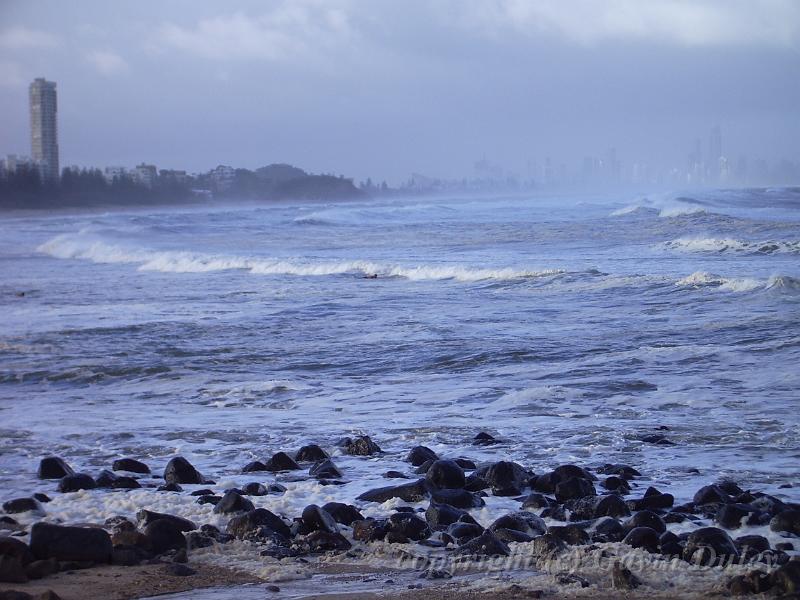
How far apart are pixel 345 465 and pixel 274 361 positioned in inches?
183

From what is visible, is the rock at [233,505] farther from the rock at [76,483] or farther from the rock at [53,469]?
the rock at [53,469]

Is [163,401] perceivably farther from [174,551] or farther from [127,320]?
[127,320]

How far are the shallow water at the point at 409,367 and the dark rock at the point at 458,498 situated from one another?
130mm

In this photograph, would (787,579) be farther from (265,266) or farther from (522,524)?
(265,266)

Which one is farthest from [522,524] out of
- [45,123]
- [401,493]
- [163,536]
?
[45,123]

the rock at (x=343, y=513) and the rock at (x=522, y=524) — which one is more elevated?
the rock at (x=522, y=524)

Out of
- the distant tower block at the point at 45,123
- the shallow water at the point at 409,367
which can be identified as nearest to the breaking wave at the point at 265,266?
the shallow water at the point at 409,367

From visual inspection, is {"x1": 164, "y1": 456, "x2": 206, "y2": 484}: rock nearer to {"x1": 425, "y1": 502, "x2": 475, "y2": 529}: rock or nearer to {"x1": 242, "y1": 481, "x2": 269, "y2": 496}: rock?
{"x1": 242, "y1": 481, "x2": 269, "y2": 496}: rock

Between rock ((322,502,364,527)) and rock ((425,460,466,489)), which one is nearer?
rock ((322,502,364,527))

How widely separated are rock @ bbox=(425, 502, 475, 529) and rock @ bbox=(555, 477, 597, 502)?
0.63 m

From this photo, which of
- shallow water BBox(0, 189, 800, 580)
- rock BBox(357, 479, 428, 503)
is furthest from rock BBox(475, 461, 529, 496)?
rock BBox(357, 479, 428, 503)

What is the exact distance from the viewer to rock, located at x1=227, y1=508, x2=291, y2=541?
4926mm

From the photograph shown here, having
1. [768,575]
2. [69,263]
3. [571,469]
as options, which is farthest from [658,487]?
[69,263]

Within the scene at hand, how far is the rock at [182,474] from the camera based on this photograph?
19.9 feet
